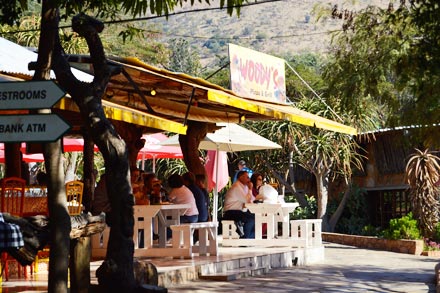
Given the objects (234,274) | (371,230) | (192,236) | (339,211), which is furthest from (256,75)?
(339,211)

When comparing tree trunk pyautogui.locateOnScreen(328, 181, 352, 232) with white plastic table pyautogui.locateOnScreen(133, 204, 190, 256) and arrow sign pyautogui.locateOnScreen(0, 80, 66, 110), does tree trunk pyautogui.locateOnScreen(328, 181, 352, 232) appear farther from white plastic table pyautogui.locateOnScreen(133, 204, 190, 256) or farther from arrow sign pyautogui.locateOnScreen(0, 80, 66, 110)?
arrow sign pyautogui.locateOnScreen(0, 80, 66, 110)

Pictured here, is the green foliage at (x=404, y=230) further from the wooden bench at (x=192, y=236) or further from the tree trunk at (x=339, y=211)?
the wooden bench at (x=192, y=236)

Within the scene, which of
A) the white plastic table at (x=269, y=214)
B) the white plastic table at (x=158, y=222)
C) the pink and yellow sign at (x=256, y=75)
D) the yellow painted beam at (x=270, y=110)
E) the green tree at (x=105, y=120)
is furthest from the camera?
the white plastic table at (x=269, y=214)

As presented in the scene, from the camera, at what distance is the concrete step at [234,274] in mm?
14148

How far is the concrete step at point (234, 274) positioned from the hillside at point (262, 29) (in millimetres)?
92752

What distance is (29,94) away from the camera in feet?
29.3

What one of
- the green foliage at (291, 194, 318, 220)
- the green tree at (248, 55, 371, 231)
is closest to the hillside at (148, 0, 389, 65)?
the green foliage at (291, 194, 318, 220)

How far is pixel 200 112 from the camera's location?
63.0 feet

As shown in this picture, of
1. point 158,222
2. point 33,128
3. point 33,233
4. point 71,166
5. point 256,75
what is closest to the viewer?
point 33,128

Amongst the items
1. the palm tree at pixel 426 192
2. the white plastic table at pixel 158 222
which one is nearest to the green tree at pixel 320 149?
the palm tree at pixel 426 192

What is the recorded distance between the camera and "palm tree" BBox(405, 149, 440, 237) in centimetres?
2322

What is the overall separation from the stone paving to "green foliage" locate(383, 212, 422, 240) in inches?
80.6

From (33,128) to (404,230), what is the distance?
15.3m

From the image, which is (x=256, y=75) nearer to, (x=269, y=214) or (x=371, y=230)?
(x=269, y=214)
